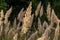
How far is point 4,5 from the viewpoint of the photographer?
16.8ft

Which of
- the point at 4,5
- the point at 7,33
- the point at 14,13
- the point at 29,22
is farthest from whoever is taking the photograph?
the point at 14,13

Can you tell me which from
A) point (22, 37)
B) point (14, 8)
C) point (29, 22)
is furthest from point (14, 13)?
point (29, 22)

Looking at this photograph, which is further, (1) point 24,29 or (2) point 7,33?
(2) point 7,33

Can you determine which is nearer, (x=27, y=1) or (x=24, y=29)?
(x=24, y=29)

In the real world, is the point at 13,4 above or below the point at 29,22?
above

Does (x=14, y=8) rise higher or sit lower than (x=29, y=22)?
higher

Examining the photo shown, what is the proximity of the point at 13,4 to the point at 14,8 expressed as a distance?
0.10 m

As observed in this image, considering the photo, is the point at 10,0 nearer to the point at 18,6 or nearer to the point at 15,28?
the point at 18,6

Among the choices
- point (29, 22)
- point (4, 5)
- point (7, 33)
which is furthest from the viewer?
point (4, 5)

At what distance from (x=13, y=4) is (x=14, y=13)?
0.23m

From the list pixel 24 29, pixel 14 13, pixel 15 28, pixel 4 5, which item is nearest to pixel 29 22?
pixel 24 29

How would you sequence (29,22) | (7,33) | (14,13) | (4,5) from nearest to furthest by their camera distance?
(29,22)
(7,33)
(4,5)
(14,13)

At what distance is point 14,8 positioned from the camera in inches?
225

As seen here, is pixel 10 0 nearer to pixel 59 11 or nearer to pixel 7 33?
pixel 59 11
